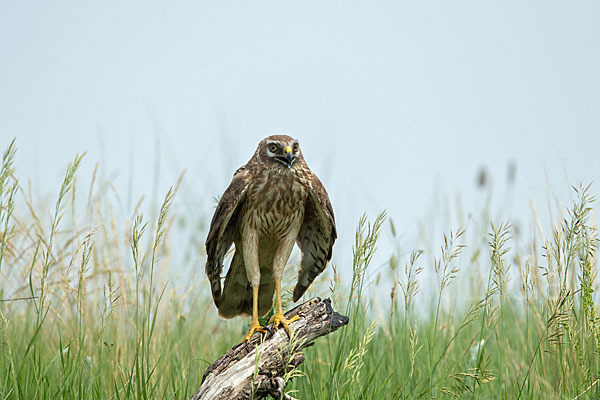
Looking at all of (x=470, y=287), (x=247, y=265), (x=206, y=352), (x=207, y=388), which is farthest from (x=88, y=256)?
(x=470, y=287)

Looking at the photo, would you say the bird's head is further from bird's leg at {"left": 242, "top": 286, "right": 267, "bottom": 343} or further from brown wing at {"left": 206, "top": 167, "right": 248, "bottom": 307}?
bird's leg at {"left": 242, "top": 286, "right": 267, "bottom": 343}

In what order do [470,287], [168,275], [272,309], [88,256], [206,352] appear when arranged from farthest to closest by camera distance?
1. [470,287]
2. [168,275]
3. [206,352]
4. [272,309]
5. [88,256]

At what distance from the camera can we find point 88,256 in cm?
280

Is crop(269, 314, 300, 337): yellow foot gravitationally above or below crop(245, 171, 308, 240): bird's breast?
below

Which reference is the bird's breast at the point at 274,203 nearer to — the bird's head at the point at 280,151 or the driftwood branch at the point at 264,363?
the bird's head at the point at 280,151

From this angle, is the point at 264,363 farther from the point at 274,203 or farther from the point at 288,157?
the point at 288,157

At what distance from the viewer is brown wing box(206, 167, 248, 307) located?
405cm

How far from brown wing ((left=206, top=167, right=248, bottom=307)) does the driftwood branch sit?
2.28 ft

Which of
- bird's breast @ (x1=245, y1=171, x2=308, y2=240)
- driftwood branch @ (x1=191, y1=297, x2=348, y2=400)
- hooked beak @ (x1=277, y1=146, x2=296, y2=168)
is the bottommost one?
driftwood branch @ (x1=191, y1=297, x2=348, y2=400)

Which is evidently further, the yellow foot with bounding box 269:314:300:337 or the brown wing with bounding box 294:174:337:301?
the brown wing with bounding box 294:174:337:301

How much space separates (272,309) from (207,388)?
4.10ft

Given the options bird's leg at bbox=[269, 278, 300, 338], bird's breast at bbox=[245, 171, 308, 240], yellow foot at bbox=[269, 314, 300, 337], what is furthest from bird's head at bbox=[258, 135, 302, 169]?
yellow foot at bbox=[269, 314, 300, 337]

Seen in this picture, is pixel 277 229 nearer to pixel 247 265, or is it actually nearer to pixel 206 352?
pixel 247 265

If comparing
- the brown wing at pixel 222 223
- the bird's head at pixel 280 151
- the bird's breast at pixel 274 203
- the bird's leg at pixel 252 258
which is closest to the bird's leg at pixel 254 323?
the bird's leg at pixel 252 258
